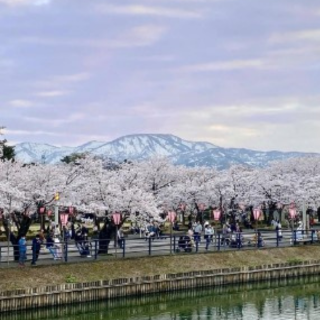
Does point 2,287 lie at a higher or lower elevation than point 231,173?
lower

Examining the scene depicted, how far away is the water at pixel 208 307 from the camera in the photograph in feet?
99.2

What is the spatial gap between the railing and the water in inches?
124

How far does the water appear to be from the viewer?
30.2m

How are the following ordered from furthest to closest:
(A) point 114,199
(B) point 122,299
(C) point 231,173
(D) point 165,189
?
(C) point 231,173 → (D) point 165,189 → (A) point 114,199 → (B) point 122,299

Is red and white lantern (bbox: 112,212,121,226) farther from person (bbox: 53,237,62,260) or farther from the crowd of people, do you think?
person (bbox: 53,237,62,260)

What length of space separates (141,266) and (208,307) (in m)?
4.40

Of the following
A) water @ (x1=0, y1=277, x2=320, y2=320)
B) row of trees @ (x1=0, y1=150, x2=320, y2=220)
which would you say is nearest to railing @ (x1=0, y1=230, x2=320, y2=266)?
row of trees @ (x1=0, y1=150, x2=320, y2=220)

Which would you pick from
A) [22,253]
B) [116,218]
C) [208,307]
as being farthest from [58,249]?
[208,307]

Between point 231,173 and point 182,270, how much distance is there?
135 feet

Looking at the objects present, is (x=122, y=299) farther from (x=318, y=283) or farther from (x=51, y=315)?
(x=318, y=283)

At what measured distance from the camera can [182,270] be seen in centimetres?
3691

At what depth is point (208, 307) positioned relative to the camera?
1300 inches

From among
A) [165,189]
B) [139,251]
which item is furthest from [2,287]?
[165,189]

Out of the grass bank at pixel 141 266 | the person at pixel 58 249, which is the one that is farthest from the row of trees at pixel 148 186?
the grass bank at pixel 141 266
